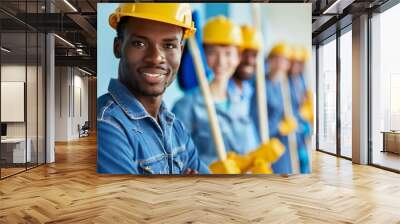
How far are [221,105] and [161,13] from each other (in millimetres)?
1708

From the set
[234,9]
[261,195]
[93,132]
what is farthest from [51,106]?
[93,132]

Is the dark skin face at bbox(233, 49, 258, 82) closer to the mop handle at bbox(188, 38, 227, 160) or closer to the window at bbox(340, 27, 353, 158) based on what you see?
the mop handle at bbox(188, 38, 227, 160)

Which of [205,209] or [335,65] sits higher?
[335,65]

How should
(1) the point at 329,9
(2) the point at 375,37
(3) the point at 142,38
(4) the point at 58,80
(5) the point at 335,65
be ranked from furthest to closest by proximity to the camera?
(4) the point at 58,80 → (5) the point at 335,65 → (2) the point at 375,37 → (1) the point at 329,9 → (3) the point at 142,38

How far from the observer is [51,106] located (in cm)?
902

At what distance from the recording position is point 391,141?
890cm

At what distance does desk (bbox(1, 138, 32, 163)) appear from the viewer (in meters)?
7.05

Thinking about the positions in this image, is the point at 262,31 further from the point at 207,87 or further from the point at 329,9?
the point at 329,9

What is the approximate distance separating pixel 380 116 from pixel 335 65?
2462 millimetres

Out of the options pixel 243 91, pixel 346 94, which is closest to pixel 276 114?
pixel 243 91

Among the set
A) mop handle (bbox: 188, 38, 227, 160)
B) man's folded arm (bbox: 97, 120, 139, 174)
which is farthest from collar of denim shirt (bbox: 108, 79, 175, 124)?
mop handle (bbox: 188, 38, 227, 160)

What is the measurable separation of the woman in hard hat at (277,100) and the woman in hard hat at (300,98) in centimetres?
13

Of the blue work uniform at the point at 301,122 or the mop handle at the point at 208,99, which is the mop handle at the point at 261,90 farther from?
the mop handle at the point at 208,99

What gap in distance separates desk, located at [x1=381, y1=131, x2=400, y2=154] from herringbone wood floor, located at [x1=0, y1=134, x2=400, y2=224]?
59.1 inches
